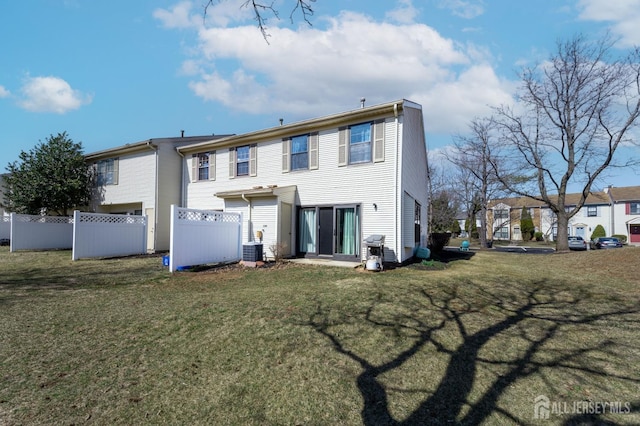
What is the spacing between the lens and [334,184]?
1159 cm

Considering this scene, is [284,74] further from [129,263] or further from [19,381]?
[129,263]

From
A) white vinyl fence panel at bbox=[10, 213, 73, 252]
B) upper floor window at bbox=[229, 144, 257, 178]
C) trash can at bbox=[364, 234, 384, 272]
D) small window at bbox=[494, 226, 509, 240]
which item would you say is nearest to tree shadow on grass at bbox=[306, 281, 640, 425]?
trash can at bbox=[364, 234, 384, 272]

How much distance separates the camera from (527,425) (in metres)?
2.78

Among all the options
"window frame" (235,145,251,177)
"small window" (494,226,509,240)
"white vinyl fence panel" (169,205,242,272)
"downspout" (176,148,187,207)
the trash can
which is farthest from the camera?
"small window" (494,226,509,240)

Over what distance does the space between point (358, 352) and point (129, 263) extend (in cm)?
1014

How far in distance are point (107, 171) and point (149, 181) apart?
424cm

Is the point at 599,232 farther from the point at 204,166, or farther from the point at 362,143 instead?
the point at 204,166

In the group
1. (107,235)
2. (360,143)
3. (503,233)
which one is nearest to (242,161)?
(360,143)

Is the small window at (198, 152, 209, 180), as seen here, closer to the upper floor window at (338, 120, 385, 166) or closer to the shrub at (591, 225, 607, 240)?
the upper floor window at (338, 120, 385, 166)

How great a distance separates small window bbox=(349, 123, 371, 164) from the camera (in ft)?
36.3

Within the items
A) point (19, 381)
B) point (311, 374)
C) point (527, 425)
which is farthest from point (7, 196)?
point (527, 425)

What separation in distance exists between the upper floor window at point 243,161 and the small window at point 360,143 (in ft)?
14.3

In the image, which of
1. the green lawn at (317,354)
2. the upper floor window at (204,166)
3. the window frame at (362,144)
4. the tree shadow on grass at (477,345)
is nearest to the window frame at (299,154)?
the window frame at (362,144)

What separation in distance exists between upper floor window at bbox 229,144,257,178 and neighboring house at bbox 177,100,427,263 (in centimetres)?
5
